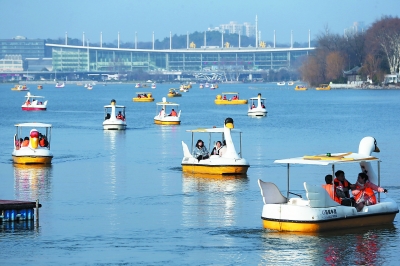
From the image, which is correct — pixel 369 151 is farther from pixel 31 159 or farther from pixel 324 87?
pixel 324 87

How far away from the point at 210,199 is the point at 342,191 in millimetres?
6295

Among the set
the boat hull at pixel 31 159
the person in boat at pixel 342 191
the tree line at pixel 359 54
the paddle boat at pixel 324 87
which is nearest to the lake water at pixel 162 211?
the boat hull at pixel 31 159

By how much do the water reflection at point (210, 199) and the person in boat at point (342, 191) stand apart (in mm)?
2770

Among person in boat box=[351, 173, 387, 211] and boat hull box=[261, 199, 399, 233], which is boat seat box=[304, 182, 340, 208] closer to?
boat hull box=[261, 199, 399, 233]

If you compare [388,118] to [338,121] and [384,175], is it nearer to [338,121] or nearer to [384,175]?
[338,121]

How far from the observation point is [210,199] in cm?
2712

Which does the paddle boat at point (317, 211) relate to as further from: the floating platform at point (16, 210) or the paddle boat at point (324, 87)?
the paddle boat at point (324, 87)

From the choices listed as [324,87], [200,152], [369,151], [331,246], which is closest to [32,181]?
[200,152]

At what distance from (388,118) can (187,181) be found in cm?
4688

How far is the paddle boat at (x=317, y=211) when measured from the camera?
2073cm

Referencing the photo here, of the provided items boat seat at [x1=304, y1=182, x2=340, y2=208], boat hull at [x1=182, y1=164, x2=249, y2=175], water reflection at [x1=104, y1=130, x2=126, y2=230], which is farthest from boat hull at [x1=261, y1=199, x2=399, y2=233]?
boat hull at [x1=182, y1=164, x2=249, y2=175]

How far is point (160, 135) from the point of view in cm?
5519

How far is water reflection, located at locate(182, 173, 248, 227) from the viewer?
23.6 metres

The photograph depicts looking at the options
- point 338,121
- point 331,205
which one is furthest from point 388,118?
point 331,205
